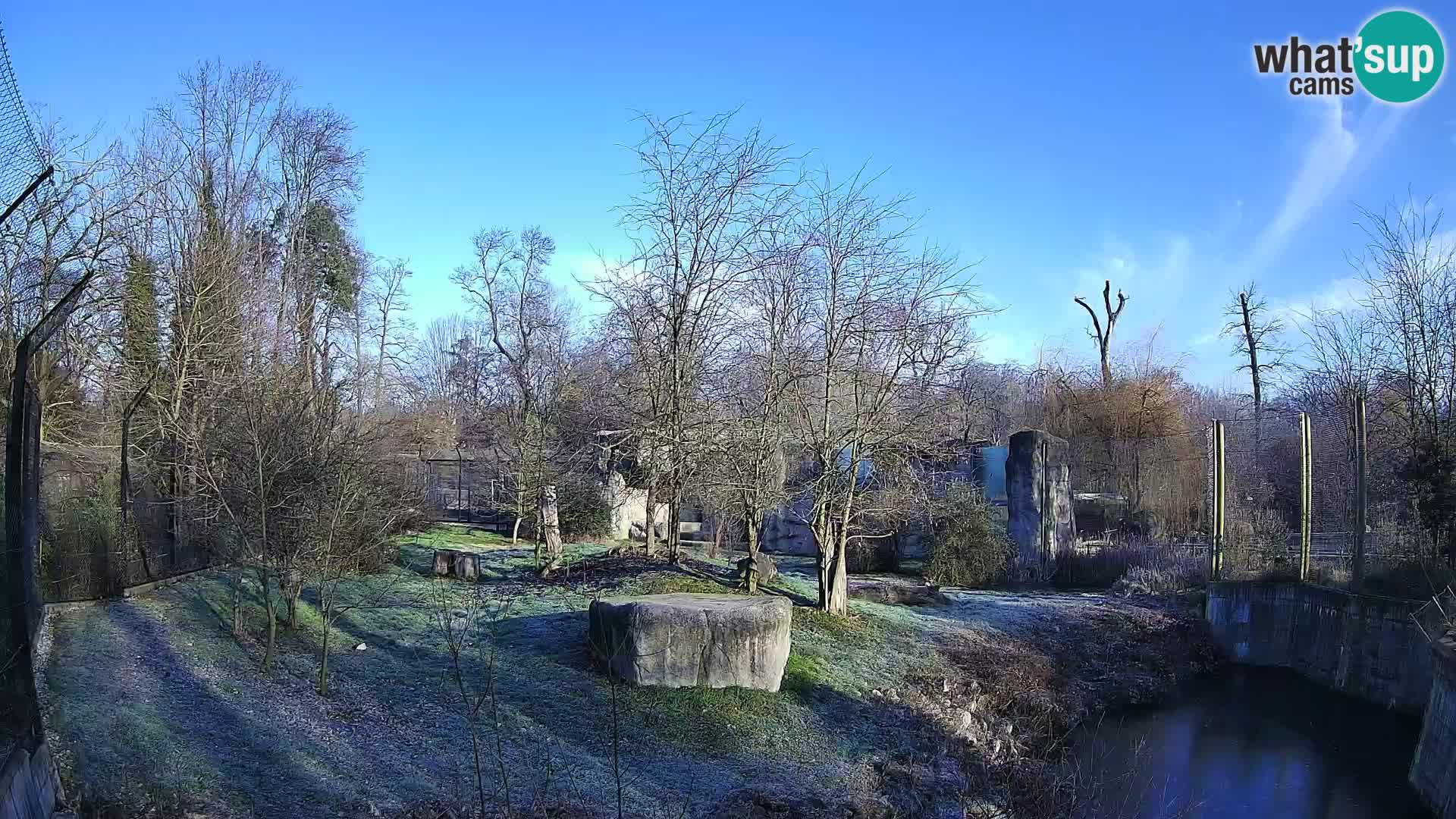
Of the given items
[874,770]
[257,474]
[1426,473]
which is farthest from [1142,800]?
[257,474]

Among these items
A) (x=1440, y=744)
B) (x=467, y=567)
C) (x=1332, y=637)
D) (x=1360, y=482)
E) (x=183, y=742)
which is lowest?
(x=1440, y=744)

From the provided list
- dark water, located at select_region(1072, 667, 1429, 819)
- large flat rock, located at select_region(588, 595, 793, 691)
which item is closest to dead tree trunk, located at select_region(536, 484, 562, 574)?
large flat rock, located at select_region(588, 595, 793, 691)

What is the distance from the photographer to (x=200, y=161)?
22.4m

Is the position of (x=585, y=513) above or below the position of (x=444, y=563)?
above

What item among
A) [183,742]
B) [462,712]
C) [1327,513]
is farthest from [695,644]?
[1327,513]

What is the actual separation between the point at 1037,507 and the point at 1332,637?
5.77 meters

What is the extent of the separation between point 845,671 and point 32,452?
7.14 m

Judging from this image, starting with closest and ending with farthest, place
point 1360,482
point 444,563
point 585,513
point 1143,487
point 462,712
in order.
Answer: point 462,712, point 1360,482, point 444,563, point 585,513, point 1143,487

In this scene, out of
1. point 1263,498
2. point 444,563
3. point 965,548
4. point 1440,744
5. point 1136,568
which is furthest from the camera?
point 1263,498

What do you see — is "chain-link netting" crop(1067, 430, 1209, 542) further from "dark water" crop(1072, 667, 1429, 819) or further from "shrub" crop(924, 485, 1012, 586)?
"dark water" crop(1072, 667, 1429, 819)

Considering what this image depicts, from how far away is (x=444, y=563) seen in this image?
13531mm

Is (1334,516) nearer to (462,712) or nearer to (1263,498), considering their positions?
(1263,498)

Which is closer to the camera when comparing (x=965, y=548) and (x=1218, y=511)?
(x=1218, y=511)

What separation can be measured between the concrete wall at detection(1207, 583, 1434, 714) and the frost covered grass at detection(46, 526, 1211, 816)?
129 inches
